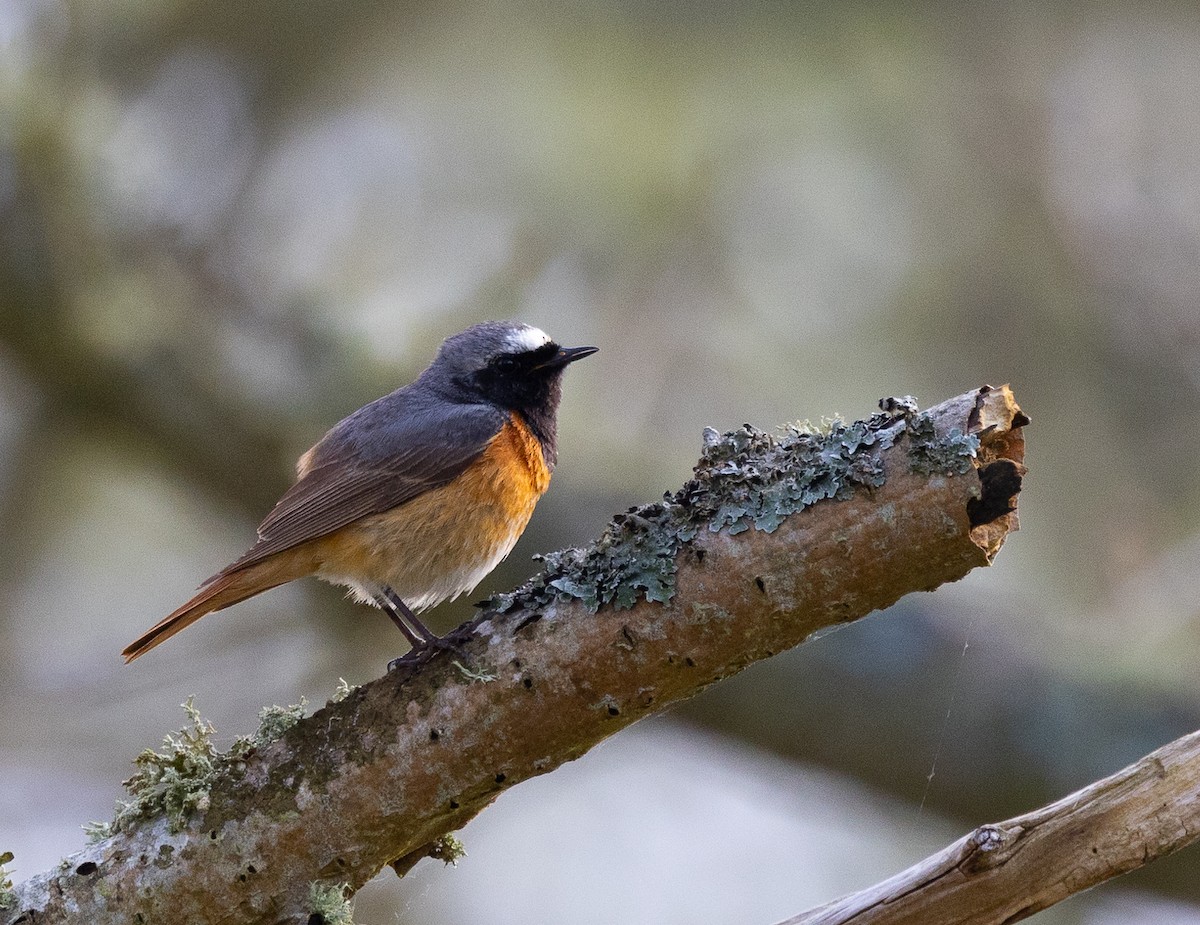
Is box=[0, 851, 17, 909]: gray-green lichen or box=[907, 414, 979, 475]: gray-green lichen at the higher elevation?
box=[0, 851, 17, 909]: gray-green lichen

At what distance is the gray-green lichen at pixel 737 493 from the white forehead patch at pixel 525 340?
1.98 meters

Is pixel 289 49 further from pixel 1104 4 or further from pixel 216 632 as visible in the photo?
pixel 1104 4

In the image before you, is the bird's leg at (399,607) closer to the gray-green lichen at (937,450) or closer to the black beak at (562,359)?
the black beak at (562,359)

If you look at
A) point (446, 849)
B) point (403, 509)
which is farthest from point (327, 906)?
point (403, 509)

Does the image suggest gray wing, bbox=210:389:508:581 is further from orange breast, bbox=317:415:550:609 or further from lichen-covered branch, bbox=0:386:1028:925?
lichen-covered branch, bbox=0:386:1028:925

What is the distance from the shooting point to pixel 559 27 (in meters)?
7.03

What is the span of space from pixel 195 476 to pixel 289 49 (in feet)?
8.01

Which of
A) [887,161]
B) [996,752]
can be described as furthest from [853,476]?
[887,161]

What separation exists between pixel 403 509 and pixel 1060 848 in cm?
247

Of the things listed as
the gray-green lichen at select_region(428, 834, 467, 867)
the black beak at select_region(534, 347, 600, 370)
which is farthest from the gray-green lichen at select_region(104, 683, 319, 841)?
the black beak at select_region(534, 347, 600, 370)

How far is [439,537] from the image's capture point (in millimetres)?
4395

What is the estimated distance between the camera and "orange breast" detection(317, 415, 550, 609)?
14.4 ft

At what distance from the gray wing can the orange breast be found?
1.9 inches

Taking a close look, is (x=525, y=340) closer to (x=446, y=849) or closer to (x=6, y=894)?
(x=446, y=849)
